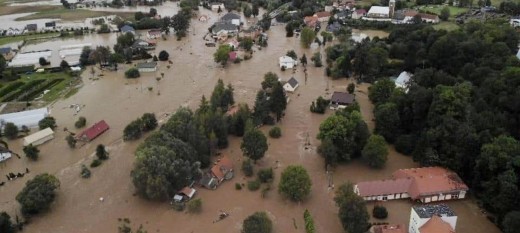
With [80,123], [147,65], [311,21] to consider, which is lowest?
[80,123]

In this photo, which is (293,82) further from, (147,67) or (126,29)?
(126,29)

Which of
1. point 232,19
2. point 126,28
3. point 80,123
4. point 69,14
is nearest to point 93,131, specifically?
point 80,123

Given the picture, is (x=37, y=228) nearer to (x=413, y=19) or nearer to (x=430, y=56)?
(x=430, y=56)

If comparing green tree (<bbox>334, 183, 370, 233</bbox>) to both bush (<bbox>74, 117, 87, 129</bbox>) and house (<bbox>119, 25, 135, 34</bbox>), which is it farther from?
house (<bbox>119, 25, 135, 34</bbox>)

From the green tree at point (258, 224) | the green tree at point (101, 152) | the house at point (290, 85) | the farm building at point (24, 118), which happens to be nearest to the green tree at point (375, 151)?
the green tree at point (258, 224)

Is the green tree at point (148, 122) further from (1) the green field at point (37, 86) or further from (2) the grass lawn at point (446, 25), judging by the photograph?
(2) the grass lawn at point (446, 25)

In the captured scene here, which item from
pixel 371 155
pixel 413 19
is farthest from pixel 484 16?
pixel 371 155
